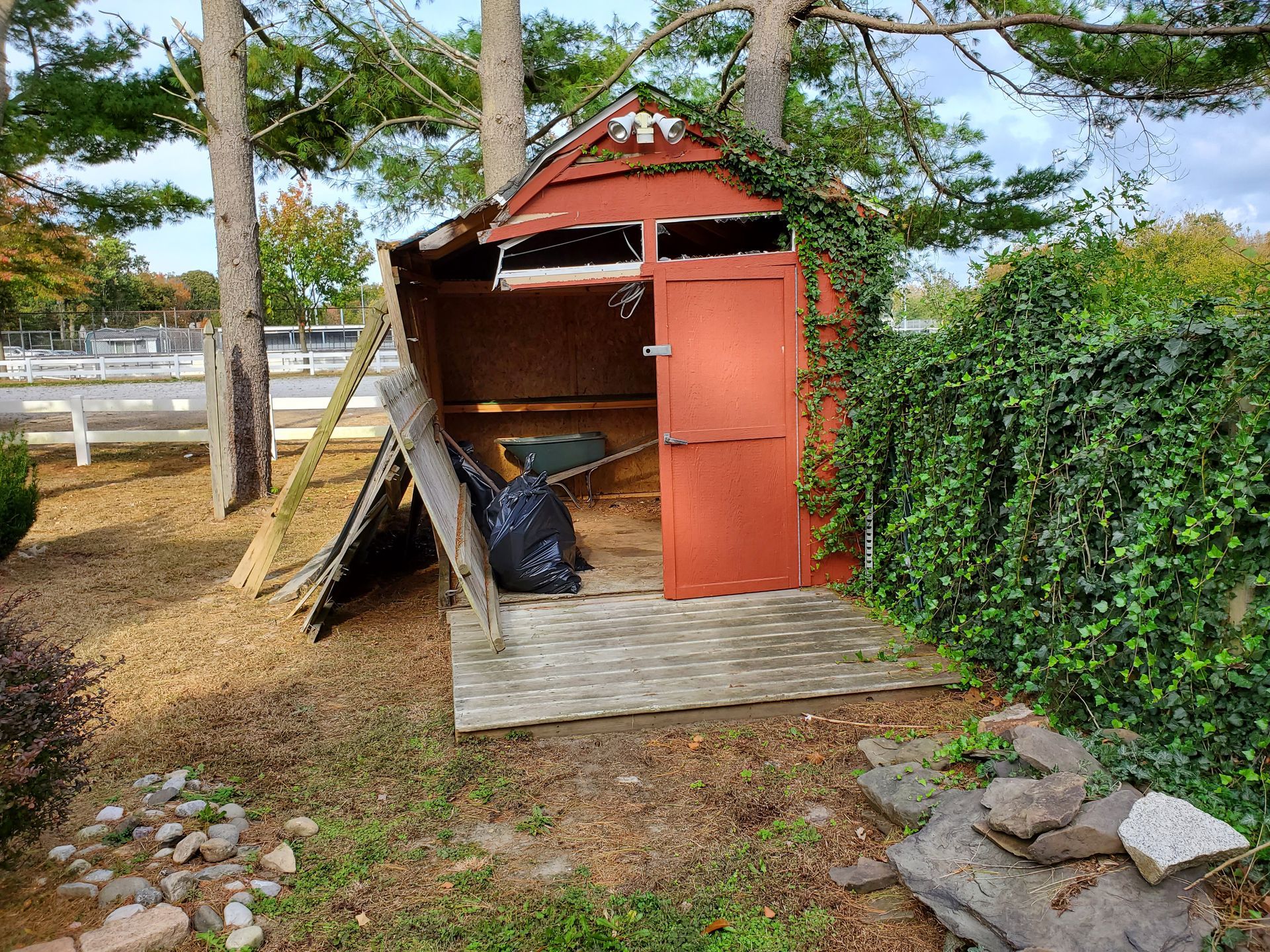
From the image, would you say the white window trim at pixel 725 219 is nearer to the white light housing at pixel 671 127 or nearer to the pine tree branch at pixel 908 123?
the white light housing at pixel 671 127

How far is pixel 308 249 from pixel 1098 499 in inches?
1375

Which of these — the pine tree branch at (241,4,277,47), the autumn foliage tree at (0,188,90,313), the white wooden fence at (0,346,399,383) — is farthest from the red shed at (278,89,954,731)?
the white wooden fence at (0,346,399,383)

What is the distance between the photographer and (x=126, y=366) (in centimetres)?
2611

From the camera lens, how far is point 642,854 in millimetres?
3102

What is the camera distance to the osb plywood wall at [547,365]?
930cm

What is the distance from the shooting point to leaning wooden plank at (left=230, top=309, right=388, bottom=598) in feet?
19.7

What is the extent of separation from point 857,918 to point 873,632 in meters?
2.37

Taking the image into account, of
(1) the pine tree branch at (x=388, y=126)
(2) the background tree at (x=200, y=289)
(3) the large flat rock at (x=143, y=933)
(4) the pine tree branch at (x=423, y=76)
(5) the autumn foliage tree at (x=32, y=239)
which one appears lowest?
(3) the large flat rock at (x=143, y=933)

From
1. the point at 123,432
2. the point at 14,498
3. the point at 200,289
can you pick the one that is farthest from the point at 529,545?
the point at 200,289

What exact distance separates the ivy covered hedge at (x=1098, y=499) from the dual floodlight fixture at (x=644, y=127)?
198cm

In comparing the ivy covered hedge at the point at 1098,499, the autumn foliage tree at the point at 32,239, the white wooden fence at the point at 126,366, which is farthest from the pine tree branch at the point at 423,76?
the white wooden fence at the point at 126,366

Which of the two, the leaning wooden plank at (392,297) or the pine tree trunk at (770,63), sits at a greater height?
the pine tree trunk at (770,63)

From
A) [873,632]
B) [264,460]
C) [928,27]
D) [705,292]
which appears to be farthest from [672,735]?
[264,460]

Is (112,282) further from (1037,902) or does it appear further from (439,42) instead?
(1037,902)
